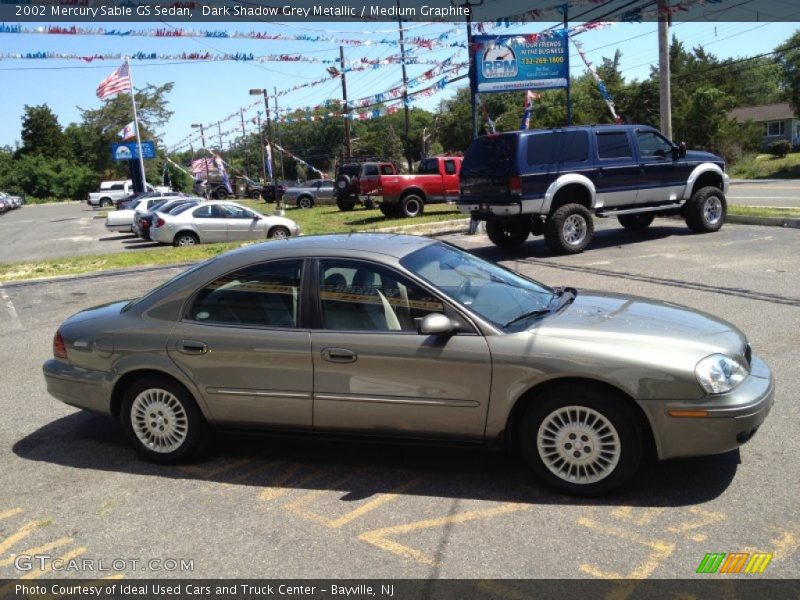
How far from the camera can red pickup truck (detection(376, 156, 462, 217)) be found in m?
22.6

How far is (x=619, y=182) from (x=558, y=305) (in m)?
9.16

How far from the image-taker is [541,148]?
484 inches

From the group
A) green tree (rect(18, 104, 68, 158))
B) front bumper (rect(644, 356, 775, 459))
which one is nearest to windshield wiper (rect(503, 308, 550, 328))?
front bumper (rect(644, 356, 775, 459))

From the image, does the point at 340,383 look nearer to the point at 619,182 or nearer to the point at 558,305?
the point at 558,305

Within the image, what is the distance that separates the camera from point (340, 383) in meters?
4.19

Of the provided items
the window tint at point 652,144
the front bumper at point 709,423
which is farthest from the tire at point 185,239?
the front bumper at point 709,423

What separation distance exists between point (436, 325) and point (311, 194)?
111 feet

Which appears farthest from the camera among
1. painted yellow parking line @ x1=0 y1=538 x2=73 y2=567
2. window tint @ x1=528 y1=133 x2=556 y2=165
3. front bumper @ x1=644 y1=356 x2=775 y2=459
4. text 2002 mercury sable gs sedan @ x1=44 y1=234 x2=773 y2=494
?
window tint @ x1=528 y1=133 x2=556 y2=165

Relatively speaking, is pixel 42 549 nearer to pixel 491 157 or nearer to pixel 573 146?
pixel 491 157

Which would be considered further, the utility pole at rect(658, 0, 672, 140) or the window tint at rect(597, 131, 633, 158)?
the utility pole at rect(658, 0, 672, 140)

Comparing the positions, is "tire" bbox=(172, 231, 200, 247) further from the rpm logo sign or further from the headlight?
the headlight

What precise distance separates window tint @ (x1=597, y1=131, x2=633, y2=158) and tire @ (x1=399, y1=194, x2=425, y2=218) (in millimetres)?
10631

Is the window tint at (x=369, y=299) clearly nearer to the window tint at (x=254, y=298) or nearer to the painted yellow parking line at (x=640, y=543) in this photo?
the window tint at (x=254, y=298)

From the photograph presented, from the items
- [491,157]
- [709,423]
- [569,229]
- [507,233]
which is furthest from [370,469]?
[507,233]
